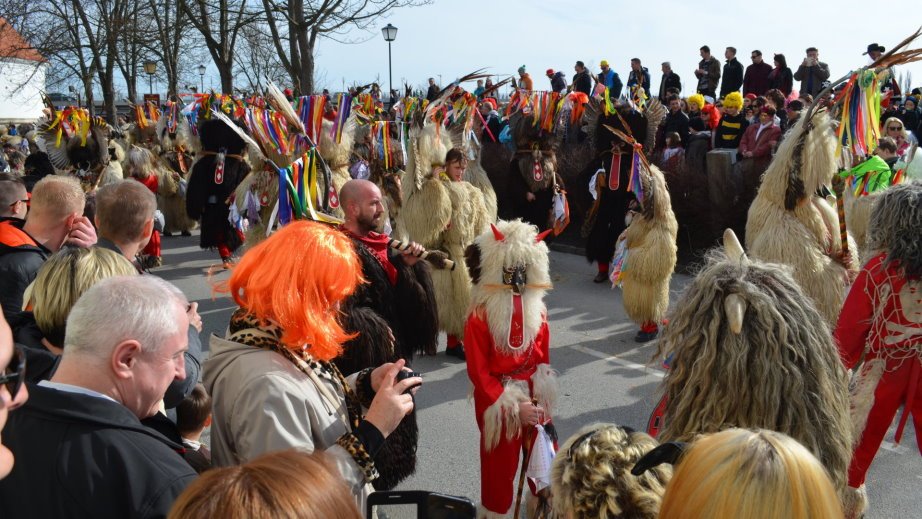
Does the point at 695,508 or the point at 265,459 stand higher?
the point at 265,459

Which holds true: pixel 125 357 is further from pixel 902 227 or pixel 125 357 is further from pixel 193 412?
pixel 902 227

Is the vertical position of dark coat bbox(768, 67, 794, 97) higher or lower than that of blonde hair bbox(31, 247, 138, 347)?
higher

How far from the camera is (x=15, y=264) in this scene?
3271 mm

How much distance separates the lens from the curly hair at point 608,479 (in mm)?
1628

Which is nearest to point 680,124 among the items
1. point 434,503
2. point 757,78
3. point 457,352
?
point 757,78

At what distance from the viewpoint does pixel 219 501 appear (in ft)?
3.73

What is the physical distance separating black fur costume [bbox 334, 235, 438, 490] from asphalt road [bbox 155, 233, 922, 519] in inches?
22.1

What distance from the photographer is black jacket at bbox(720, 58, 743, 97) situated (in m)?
12.7

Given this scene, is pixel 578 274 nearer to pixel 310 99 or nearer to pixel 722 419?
pixel 310 99

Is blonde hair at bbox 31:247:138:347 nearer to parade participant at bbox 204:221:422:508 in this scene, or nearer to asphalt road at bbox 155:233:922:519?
asphalt road at bbox 155:233:922:519

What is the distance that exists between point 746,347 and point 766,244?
10.4ft

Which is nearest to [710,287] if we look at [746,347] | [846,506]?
[746,347]

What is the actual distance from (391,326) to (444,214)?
294 cm

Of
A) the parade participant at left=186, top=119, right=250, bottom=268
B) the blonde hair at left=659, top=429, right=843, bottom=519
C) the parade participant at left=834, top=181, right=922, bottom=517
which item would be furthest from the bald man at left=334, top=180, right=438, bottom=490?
the parade participant at left=186, top=119, right=250, bottom=268
